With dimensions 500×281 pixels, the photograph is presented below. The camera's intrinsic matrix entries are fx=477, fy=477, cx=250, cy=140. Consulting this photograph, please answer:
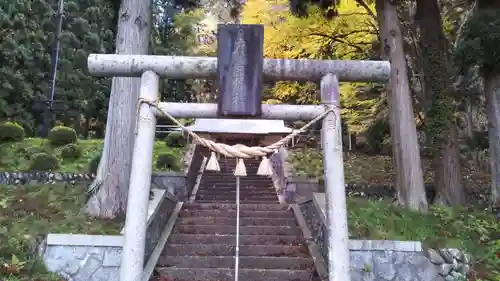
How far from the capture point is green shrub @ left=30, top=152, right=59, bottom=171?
10812 millimetres

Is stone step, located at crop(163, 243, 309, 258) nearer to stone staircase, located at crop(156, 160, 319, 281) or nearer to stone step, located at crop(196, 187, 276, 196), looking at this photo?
stone staircase, located at crop(156, 160, 319, 281)

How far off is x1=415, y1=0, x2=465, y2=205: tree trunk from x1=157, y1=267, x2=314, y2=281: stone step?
392 cm

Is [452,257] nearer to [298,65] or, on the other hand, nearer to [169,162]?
[298,65]

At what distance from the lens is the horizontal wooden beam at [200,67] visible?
4246 millimetres

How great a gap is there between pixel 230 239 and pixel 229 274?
100 centimetres

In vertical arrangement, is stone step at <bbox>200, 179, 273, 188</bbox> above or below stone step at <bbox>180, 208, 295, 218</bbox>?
above

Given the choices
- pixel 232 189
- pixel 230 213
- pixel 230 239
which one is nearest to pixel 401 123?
pixel 230 213

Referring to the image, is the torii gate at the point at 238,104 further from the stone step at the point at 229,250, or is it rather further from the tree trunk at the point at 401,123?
the tree trunk at the point at 401,123

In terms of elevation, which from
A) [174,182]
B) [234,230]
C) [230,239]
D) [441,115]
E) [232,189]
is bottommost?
[230,239]

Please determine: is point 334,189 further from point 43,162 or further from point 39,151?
point 39,151

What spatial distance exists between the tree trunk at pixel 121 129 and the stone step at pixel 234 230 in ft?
3.49

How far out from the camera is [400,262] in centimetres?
659

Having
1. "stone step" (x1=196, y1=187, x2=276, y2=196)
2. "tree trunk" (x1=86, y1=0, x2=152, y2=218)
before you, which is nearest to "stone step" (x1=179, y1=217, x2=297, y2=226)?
"tree trunk" (x1=86, y1=0, x2=152, y2=218)

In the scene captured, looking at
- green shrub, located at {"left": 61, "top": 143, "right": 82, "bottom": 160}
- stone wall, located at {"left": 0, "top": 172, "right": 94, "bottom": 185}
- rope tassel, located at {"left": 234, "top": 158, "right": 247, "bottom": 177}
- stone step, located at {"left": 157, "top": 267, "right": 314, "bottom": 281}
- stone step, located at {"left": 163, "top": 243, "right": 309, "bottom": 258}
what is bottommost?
stone step, located at {"left": 157, "top": 267, "right": 314, "bottom": 281}
